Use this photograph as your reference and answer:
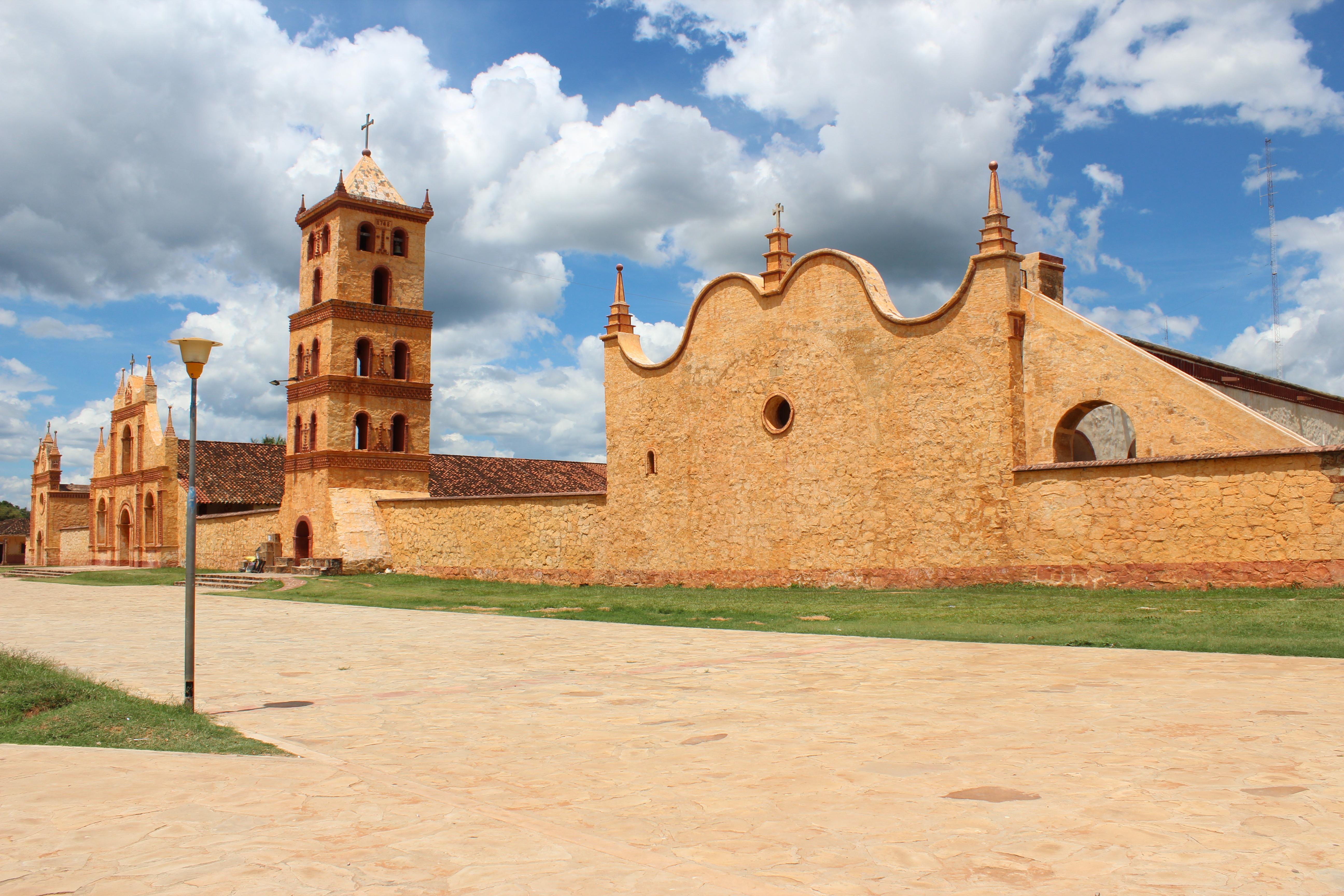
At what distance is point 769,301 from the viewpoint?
67.5 ft

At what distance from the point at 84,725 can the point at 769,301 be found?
16030 mm

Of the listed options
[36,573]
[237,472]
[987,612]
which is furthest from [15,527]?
[987,612]

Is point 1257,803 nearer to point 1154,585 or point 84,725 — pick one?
point 84,725

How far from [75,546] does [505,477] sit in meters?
24.8

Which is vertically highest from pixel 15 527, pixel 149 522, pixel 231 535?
pixel 15 527

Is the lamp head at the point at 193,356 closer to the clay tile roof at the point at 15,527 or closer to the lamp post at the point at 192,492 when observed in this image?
the lamp post at the point at 192,492


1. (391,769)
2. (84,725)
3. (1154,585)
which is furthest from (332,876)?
(1154,585)

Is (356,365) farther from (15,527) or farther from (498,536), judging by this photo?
(15,527)

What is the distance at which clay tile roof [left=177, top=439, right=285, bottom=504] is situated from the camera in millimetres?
41000

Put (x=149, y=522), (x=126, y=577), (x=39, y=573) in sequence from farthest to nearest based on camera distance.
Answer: (x=149, y=522) < (x=39, y=573) < (x=126, y=577)

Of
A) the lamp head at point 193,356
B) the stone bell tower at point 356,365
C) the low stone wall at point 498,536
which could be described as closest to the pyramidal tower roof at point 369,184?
the stone bell tower at point 356,365

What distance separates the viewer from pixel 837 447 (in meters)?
19.0

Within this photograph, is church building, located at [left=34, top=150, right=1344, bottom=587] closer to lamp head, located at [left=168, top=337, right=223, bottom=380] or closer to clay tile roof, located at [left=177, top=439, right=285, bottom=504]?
clay tile roof, located at [left=177, top=439, right=285, bottom=504]

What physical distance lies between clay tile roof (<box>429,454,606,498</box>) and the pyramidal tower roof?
1150 centimetres
